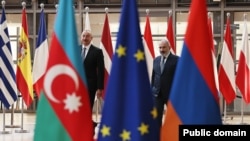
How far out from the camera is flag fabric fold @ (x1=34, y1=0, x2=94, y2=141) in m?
3.30

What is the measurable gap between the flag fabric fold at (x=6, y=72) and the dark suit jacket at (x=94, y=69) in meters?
3.28

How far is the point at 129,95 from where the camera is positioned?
10.4ft

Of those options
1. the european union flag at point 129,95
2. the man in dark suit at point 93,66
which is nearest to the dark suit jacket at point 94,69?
the man in dark suit at point 93,66

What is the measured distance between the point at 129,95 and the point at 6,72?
25.5 feet

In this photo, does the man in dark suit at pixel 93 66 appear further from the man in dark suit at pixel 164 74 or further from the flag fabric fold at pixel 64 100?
the flag fabric fold at pixel 64 100

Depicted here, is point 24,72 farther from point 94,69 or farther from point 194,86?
point 194,86

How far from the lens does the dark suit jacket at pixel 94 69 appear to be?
777 cm

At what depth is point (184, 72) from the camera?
3232 mm

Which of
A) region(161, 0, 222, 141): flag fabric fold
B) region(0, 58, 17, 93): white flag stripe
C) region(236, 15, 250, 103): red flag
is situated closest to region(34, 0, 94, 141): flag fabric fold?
region(161, 0, 222, 141): flag fabric fold

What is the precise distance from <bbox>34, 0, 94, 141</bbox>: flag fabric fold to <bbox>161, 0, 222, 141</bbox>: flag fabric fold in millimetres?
510

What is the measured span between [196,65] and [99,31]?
1503 cm

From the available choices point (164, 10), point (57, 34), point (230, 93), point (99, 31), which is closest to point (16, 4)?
point (99, 31)

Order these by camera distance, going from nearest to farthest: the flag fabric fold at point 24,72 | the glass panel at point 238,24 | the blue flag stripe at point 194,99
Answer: the blue flag stripe at point 194,99 → the flag fabric fold at point 24,72 → the glass panel at point 238,24

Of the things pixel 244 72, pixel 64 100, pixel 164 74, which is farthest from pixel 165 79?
pixel 244 72
